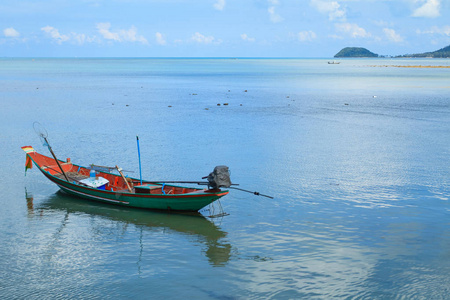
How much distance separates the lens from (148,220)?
73.0 feet

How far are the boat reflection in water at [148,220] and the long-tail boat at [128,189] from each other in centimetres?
36

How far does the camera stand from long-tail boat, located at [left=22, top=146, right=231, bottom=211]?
2186 centimetres

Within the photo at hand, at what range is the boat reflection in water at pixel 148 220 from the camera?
1952 centimetres

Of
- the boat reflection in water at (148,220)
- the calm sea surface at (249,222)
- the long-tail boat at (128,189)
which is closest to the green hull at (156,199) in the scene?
the long-tail boat at (128,189)

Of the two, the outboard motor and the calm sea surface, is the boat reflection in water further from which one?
the outboard motor

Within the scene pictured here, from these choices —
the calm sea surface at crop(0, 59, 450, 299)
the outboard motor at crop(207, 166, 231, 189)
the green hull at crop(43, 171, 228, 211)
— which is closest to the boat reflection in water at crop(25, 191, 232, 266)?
the calm sea surface at crop(0, 59, 450, 299)

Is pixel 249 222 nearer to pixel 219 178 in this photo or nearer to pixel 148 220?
pixel 219 178

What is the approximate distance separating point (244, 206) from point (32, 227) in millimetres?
9510

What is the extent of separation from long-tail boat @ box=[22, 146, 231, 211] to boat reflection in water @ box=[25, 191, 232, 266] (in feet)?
1.17

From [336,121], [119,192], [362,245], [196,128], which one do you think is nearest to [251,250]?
[362,245]

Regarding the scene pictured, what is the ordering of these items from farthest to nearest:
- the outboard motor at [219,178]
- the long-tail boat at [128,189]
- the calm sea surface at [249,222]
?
1. the long-tail boat at [128,189]
2. the outboard motor at [219,178]
3. the calm sea surface at [249,222]

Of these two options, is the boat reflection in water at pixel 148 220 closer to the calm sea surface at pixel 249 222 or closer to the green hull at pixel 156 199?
the calm sea surface at pixel 249 222

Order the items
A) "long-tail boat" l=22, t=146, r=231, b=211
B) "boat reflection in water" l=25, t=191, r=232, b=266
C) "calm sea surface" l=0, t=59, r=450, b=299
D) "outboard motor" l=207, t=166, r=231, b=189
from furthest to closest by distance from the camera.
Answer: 1. "long-tail boat" l=22, t=146, r=231, b=211
2. "outboard motor" l=207, t=166, r=231, b=189
3. "boat reflection in water" l=25, t=191, r=232, b=266
4. "calm sea surface" l=0, t=59, r=450, b=299

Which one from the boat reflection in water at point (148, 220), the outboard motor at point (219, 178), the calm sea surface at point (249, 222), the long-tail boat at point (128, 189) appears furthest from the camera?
the long-tail boat at point (128, 189)
